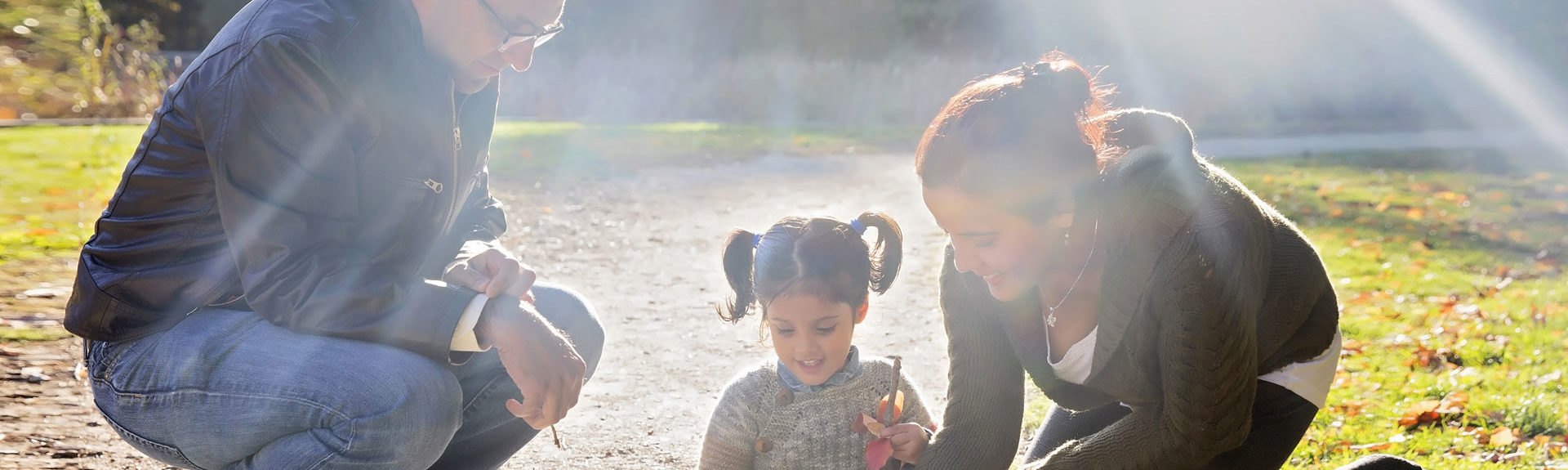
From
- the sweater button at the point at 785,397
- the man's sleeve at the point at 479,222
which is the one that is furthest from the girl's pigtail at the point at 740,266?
the man's sleeve at the point at 479,222

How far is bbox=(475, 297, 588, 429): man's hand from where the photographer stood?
2268 mm

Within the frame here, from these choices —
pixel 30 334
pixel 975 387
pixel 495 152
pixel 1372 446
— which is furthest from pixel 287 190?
pixel 495 152

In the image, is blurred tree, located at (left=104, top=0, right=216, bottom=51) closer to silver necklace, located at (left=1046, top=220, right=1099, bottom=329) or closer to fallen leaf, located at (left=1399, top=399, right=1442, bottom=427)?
fallen leaf, located at (left=1399, top=399, right=1442, bottom=427)

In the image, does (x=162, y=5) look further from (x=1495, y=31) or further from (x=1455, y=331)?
(x=1495, y=31)

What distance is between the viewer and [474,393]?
270 centimetres

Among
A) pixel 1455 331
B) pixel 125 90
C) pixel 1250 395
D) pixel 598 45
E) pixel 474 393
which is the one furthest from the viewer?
pixel 598 45

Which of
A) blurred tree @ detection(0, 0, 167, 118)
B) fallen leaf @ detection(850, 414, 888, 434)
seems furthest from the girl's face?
blurred tree @ detection(0, 0, 167, 118)

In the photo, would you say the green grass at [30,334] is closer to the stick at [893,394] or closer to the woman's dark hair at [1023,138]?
the stick at [893,394]

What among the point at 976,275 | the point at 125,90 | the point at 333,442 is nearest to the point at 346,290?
the point at 333,442

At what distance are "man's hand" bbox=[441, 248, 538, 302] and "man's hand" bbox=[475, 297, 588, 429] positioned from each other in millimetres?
47

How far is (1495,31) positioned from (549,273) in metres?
19.7

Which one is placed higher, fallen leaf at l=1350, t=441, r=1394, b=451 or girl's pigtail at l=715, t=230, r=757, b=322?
girl's pigtail at l=715, t=230, r=757, b=322

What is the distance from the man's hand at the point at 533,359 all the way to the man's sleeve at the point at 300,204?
78 mm

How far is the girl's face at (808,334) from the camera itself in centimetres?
301
